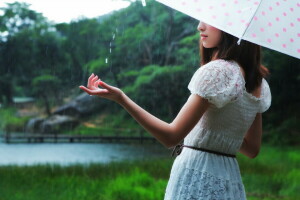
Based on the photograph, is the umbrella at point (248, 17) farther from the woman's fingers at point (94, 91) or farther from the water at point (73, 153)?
the water at point (73, 153)

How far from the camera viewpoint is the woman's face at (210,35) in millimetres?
1206

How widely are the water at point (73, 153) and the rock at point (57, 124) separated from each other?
0.77ft

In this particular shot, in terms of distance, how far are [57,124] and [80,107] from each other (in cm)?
31

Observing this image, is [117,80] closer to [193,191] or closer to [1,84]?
[1,84]

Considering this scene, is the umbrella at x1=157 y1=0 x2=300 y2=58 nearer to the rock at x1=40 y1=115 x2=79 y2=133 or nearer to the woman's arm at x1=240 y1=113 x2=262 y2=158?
the woman's arm at x1=240 y1=113 x2=262 y2=158

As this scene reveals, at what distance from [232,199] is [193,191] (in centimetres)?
11

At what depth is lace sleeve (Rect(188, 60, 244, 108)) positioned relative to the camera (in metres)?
1.11

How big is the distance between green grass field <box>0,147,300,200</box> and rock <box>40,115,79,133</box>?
55 cm

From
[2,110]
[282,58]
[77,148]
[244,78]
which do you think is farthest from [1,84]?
[244,78]

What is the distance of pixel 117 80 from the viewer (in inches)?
223

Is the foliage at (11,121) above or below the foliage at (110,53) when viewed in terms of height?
below

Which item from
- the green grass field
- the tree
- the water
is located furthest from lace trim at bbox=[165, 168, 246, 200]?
the tree

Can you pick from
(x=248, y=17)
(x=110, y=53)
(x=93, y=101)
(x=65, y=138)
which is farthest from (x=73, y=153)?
(x=248, y=17)

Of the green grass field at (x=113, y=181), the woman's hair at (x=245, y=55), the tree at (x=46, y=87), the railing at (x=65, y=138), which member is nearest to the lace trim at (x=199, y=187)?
Answer: the woman's hair at (x=245, y=55)
